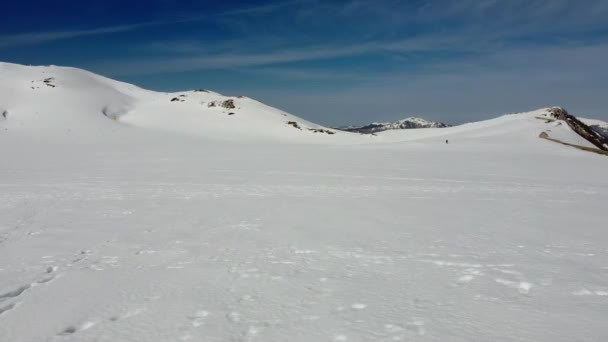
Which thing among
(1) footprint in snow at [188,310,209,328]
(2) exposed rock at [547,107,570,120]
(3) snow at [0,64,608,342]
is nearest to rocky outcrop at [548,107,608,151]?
(2) exposed rock at [547,107,570,120]

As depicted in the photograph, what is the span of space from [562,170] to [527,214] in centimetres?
1478

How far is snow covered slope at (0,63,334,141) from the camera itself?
47625 millimetres

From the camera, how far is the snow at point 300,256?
4609 millimetres

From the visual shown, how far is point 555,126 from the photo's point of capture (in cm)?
4159

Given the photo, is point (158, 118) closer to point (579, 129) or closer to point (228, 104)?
Result: point (228, 104)

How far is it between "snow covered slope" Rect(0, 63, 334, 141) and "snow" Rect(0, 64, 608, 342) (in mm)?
31013

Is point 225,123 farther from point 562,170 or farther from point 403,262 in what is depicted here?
point 403,262

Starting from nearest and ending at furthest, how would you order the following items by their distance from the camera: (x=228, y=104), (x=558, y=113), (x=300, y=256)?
(x=300, y=256) → (x=558, y=113) → (x=228, y=104)

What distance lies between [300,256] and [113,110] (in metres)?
60.7

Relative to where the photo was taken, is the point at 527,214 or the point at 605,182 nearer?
the point at 527,214

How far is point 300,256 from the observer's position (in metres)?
7.17

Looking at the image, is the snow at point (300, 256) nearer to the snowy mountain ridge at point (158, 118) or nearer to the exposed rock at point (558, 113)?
the snowy mountain ridge at point (158, 118)

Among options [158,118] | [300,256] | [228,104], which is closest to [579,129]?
[300,256]

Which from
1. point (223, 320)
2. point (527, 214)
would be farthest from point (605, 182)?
point (223, 320)
